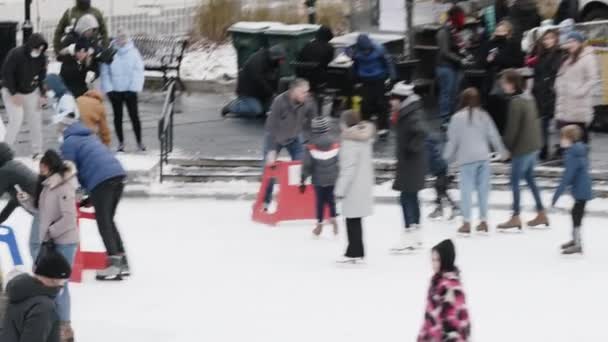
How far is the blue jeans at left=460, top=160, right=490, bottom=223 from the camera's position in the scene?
728 inches

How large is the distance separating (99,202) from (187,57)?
1266 cm

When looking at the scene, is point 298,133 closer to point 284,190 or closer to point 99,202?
point 284,190

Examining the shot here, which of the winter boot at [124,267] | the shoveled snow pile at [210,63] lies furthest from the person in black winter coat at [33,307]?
the shoveled snow pile at [210,63]

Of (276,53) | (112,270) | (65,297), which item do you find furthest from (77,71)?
(65,297)

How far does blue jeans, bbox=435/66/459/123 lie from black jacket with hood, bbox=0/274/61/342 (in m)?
12.1

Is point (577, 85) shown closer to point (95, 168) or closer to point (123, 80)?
point (123, 80)

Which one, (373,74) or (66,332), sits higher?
(373,74)

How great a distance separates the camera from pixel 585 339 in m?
15.1

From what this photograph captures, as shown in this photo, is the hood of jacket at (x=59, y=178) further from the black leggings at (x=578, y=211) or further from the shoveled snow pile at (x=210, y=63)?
the shoveled snow pile at (x=210, y=63)

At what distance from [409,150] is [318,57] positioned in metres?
6.64

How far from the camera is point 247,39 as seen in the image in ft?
85.4

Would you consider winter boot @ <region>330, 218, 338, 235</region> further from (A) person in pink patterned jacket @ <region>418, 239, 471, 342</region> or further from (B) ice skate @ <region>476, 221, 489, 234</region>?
(A) person in pink patterned jacket @ <region>418, 239, 471, 342</region>

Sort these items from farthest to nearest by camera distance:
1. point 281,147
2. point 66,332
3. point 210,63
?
point 210,63
point 281,147
point 66,332

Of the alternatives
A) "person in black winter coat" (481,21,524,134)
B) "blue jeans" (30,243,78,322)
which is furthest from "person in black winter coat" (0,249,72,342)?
"person in black winter coat" (481,21,524,134)
